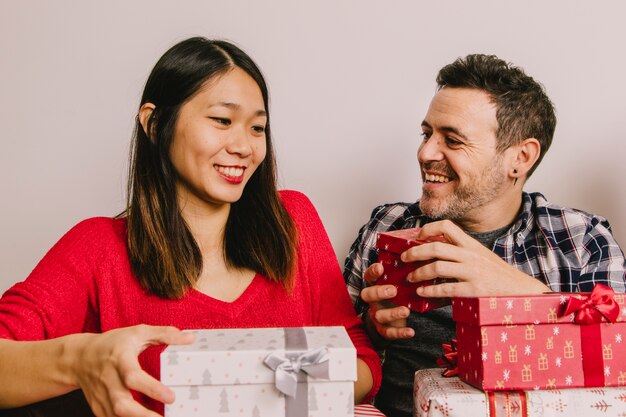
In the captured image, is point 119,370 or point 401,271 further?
point 401,271

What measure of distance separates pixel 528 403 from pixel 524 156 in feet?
2.70

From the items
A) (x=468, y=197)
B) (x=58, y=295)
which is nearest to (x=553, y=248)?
(x=468, y=197)

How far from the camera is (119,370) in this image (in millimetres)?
836

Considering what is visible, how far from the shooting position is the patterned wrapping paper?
1.02m

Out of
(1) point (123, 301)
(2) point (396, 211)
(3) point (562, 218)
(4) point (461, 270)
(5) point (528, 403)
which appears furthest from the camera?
(2) point (396, 211)

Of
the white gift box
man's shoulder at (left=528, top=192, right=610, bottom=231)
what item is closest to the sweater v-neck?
the white gift box

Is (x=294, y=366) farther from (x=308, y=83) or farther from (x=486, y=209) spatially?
(x=308, y=83)

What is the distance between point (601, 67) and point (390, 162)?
68cm

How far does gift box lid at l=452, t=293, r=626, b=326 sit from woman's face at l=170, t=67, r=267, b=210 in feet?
1.84

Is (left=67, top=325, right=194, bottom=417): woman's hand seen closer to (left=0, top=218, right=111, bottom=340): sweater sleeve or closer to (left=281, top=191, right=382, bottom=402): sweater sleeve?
(left=0, top=218, right=111, bottom=340): sweater sleeve

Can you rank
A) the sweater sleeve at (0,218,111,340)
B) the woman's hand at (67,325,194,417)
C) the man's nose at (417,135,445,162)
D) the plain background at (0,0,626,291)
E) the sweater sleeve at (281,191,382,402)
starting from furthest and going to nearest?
the plain background at (0,0,626,291) → the man's nose at (417,135,445,162) → the sweater sleeve at (281,191,382,402) → the sweater sleeve at (0,218,111,340) → the woman's hand at (67,325,194,417)

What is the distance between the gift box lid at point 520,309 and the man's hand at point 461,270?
11 cm

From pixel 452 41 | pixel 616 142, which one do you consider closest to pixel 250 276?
pixel 452 41

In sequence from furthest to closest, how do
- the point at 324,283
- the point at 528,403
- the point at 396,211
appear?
the point at 396,211
the point at 324,283
the point at 528,403
